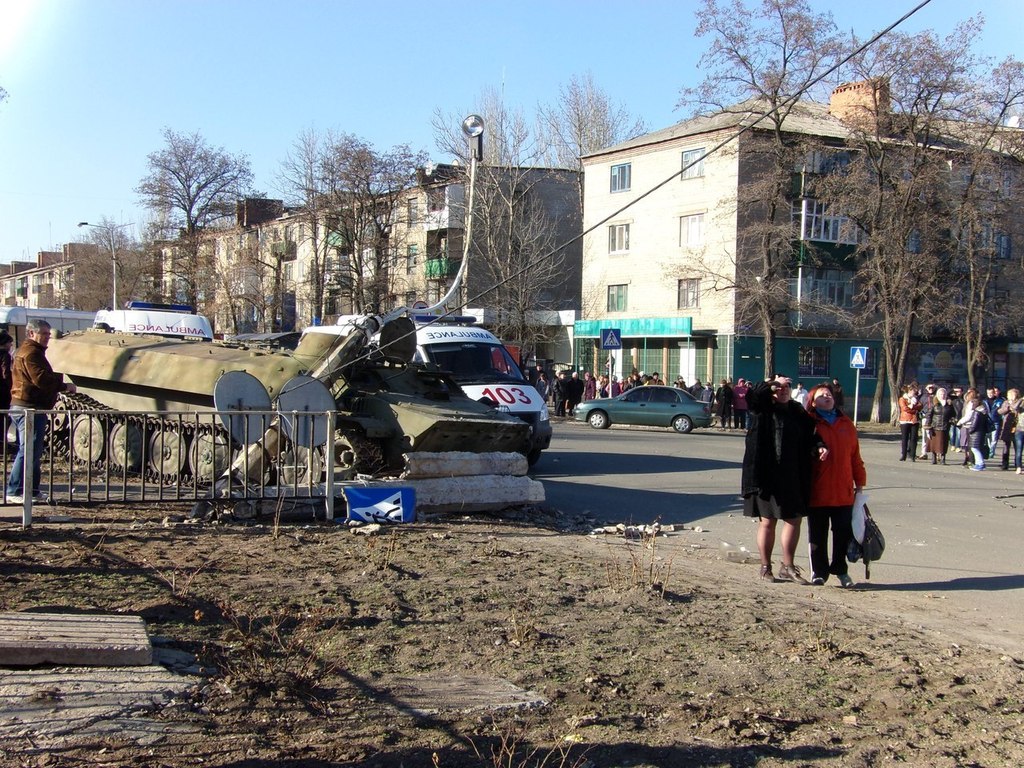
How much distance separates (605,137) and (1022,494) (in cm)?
4903

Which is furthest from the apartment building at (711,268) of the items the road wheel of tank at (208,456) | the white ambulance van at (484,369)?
the road wheel of tank at (208,456)

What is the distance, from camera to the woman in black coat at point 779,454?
785 centimetres

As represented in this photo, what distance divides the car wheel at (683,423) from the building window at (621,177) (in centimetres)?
2191

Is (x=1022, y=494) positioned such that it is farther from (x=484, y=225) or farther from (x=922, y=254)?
(x=484, y=225)

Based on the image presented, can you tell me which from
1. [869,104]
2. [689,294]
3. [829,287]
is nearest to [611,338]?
[689,294]

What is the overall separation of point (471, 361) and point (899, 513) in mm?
7572

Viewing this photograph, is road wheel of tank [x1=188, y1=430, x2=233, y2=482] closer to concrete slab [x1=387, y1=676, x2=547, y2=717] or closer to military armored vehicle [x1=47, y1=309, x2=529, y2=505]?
military armored vehicle [x1=47, y1=309, x2=529, y2=505]

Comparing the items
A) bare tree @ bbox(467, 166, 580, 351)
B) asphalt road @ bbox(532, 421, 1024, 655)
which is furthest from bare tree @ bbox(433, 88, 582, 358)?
asphalt road @ bbox(532, 421, 1024, 655)

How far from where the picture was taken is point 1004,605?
7.72 meters

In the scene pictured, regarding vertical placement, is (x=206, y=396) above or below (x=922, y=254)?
below

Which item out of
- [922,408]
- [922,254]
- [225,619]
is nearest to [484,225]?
[922,254]

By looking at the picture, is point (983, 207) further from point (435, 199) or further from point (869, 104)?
point (435, 199)

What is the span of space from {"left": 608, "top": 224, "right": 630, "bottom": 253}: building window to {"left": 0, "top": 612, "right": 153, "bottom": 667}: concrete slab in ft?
146

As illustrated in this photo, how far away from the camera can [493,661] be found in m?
5.46
